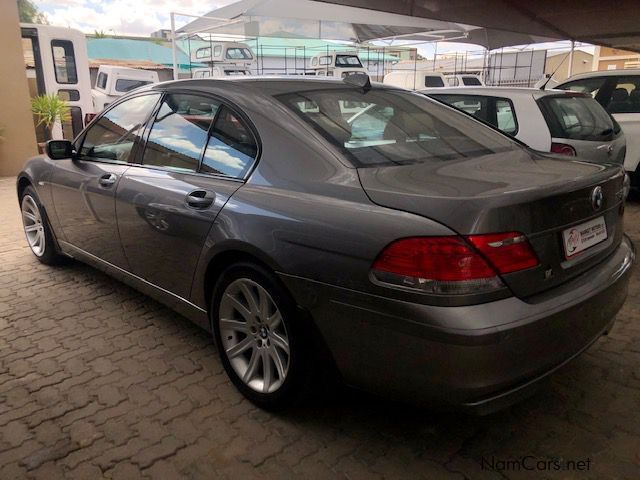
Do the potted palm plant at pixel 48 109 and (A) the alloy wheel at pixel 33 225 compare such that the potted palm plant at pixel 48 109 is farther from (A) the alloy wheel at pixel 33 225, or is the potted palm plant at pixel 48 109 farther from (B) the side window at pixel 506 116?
(B) the side window at pixel 506 116

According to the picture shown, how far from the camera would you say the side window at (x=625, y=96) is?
283 inches

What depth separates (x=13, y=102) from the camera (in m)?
10.5

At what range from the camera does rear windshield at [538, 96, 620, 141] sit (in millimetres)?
5449

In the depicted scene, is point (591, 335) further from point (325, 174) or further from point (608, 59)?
point (608, 59)

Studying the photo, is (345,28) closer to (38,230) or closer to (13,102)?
(13,102)

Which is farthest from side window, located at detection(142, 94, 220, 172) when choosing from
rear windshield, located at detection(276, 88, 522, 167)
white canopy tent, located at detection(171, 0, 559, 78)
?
white canopy tent, located at detection(171, 0, 559, 78)

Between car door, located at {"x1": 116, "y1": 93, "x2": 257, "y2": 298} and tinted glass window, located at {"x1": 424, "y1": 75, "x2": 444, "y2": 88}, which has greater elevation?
tinted glass window, located at {"x1": 424, "y1": 75, "x2": 444, "y2": 88}

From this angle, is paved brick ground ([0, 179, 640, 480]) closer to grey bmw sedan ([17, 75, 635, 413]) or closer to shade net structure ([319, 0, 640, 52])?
grey bmw sedan ([17, 75, 635, 413])

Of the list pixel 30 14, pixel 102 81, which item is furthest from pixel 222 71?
pixel 30 14

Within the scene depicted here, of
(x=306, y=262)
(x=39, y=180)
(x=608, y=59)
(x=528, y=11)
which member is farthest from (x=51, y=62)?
(x=608, y=59)

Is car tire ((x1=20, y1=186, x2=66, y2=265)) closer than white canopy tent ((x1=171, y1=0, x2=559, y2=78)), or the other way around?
car tire ((x1=20, y1=186, x2=66, y2=265))

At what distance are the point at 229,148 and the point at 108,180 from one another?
1.15 meters

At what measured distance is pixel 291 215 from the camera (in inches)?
88.4

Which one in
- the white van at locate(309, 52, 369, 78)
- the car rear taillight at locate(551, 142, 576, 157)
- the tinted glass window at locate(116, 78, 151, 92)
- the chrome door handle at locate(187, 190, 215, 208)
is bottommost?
the car rear taillight at locate(551, 142, 576, 157)
